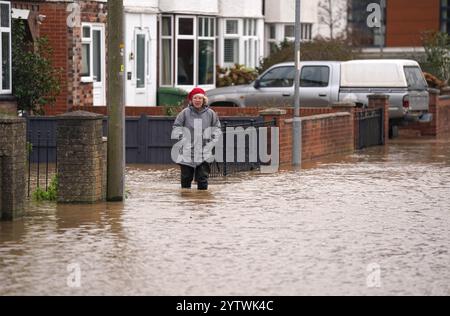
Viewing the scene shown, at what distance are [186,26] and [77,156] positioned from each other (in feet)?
71.1

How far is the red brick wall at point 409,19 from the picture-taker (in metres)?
65.6

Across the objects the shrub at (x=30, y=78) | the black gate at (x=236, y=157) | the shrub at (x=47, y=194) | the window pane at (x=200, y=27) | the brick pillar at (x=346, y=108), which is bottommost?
the shrub at (x=47, y=194)

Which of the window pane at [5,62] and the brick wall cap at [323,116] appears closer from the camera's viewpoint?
the brick wall cap at [323,116]

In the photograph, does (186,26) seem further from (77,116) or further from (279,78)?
(77,116)

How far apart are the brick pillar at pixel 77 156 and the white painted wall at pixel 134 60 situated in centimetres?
1748

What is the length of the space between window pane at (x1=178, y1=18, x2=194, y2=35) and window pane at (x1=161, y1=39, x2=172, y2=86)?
0.48 metres

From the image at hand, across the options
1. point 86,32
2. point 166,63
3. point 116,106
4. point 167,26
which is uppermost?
point 167,26

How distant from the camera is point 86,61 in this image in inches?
1275

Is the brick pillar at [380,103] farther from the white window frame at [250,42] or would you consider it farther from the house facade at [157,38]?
the white window frame at [250,42]

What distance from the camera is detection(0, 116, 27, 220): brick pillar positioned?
15750 millimetres

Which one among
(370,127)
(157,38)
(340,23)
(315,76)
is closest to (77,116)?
(370,127)

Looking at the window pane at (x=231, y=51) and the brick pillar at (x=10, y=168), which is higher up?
the window pane at (x=231, y=51)

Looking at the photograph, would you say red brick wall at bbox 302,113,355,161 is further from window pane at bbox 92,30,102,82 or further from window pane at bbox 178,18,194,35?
window pane at bbox 178,18,194,35

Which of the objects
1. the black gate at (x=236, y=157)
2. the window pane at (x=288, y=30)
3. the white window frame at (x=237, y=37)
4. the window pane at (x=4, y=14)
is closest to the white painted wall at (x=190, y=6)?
the white window frame at (x=237, y=37)
